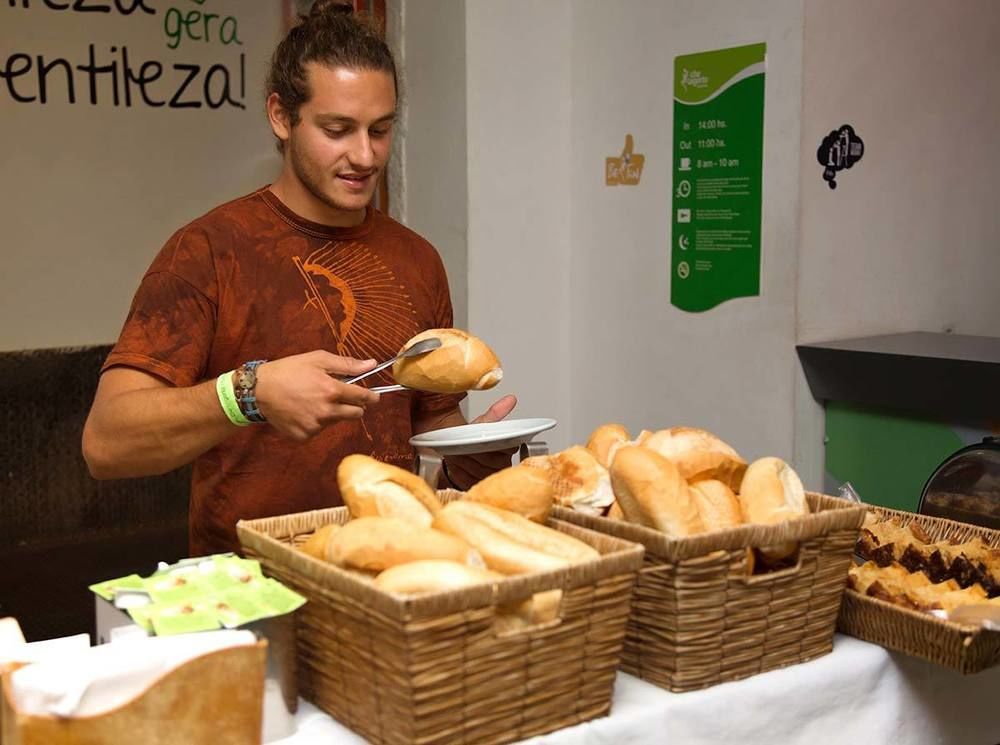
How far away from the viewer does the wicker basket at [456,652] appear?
1136 millimetres

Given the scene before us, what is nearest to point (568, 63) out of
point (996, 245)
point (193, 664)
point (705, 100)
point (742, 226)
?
point (705, 100)

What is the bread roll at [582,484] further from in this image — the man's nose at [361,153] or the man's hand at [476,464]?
the man's nose at [361,153]

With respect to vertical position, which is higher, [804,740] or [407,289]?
[407,289]

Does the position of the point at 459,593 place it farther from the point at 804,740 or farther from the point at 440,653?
the point at 804,740

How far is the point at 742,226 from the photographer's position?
3.29m

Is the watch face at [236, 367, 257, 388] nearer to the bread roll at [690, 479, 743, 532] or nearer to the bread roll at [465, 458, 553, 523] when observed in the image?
the bread roll at [465, 458, 553, 523]

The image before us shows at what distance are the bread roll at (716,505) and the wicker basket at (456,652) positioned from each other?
0.15 m

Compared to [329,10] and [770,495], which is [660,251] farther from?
[770,495]

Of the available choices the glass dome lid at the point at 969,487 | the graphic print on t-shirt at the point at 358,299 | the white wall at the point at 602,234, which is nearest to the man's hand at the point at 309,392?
the graphic print on t-shirt at the point at 358,299

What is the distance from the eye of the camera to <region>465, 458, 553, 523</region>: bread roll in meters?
1.39

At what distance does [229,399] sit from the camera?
1.71 metres


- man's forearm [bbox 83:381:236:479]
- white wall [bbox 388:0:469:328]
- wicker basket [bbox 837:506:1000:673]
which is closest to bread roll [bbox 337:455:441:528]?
man's forearm [bbox 83:381:236:479]

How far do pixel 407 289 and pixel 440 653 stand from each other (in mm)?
1235

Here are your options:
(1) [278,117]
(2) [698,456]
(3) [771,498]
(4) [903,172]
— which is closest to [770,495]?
(3) [771,498]
